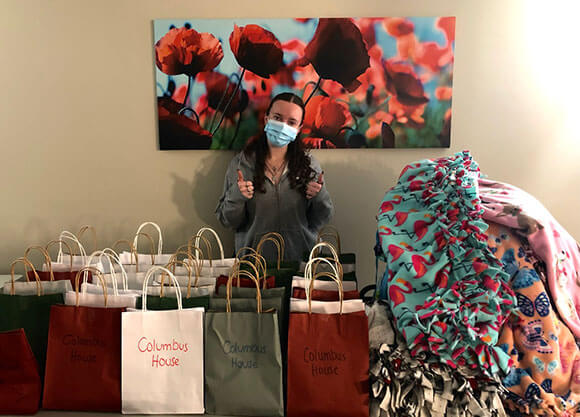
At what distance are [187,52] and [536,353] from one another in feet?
6.53

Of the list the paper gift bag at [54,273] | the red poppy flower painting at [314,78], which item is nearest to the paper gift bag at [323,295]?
the paper gift bag at [54,273]

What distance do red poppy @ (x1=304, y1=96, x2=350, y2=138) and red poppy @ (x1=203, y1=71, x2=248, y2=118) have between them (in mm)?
333

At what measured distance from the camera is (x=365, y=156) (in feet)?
8.26

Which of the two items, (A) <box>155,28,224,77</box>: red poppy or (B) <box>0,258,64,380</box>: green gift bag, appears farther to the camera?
(A) <box>155,28,224,77</box>: red poppy

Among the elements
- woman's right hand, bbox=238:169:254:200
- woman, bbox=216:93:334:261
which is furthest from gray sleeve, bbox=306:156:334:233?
woman's right hand, bbox=238:169:254:200

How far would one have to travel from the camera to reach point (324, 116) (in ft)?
8.05

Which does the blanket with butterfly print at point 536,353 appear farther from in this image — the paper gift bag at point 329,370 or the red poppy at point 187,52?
the red poppy at point 187,52

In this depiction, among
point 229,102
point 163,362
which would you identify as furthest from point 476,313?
point 229,102

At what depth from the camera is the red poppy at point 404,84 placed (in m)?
2.40

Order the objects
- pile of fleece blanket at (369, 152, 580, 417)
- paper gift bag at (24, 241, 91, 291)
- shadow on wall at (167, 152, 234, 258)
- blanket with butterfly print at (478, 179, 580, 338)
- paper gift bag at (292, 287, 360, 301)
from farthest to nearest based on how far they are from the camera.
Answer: shadow on wall at (167, 152, 234, 258) < paper gift bag at (24, 241, 91, 291) < paper gift bag at (292, 287, 360, 301) < blanket with butterfly print at (478, 179, 580, 338) < pile of fleece blanket at (369, 152, 580, 417)

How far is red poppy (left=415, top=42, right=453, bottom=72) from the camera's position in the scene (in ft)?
7.79

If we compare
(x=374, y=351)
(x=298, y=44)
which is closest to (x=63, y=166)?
(x=298, y=44)

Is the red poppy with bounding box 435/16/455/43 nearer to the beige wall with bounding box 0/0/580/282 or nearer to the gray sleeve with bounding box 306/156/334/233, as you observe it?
the beige wall with bounding box 0/0/580/282

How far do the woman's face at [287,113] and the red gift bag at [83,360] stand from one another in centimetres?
116
